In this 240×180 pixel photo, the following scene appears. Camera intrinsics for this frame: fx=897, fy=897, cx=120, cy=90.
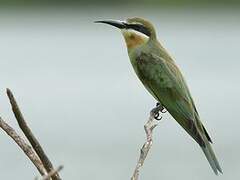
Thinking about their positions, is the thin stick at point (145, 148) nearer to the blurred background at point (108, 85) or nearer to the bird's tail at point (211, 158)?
the bird's tail at point (211, 158)

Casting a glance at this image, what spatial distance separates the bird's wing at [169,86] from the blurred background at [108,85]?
1975 millimetres

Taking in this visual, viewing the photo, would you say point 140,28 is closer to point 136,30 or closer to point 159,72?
point 136,30

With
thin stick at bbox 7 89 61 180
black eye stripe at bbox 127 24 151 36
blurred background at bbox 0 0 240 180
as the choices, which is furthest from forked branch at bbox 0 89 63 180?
blurred background at bbox 0 0 240 180

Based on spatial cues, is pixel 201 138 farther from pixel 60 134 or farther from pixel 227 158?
pixel 60 134

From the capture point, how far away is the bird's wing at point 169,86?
9.76 feet

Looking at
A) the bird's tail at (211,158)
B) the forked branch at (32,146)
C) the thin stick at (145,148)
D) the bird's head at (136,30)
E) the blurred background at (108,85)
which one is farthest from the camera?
the blurred background at (108,85)

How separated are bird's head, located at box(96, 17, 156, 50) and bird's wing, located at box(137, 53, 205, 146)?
2.5 inches

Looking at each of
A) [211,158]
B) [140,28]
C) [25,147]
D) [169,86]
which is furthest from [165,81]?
[25,147]

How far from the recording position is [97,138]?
6.35m

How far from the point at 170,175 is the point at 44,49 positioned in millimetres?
3759

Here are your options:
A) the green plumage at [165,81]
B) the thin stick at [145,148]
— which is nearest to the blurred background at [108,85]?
the green plumage at [165,81]

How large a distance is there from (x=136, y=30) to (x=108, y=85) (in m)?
4.51

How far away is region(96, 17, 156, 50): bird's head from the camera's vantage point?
2947 millimetres

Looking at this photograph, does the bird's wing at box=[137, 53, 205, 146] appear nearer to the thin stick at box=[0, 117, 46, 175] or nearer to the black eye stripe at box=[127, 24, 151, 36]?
the black eye stripe at box=[127, 24, 151, 36]
